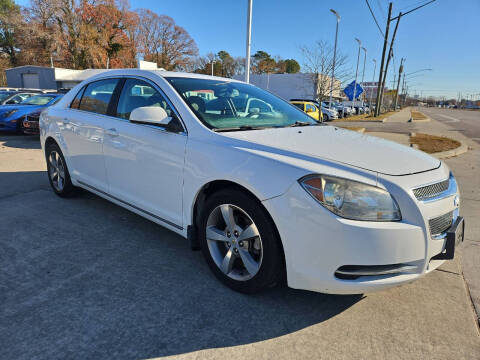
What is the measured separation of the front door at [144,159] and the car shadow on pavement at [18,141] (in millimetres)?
6895

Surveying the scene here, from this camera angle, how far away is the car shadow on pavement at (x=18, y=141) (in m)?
8.98

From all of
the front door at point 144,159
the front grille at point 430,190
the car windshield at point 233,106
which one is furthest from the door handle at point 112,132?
the front grille at point 430,190

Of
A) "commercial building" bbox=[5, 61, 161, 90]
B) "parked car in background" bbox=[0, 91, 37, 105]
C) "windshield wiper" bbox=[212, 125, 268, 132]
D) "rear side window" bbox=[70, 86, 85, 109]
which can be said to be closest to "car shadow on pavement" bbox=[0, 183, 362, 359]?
"windshield wiper" bbox=[212, 125, 268, 132]

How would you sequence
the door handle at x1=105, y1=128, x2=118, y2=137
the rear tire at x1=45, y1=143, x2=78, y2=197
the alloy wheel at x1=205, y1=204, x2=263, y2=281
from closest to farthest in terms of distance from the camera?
the alloy wheel at x1=205, y1=204, x2=263, y2=281
the door handle at x1=105, y1=128, x2=118, y2=137
the rear tire at x1=45, y1=143, x2=78, y2=197

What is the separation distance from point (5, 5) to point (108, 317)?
7858 centimetres

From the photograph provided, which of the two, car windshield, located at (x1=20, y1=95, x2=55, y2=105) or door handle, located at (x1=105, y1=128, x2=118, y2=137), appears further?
car windshield, located at (x1=20, y1=95, x2=55, y2=105)

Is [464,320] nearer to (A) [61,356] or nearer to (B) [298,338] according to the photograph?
(B) [298,338]

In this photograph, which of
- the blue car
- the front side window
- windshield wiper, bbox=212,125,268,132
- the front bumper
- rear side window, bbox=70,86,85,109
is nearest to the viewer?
the front bumper

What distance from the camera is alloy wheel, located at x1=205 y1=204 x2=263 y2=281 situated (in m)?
2.36

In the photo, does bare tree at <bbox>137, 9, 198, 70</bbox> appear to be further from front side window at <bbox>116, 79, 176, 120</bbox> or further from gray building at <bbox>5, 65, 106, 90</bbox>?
front side window at <bbox>116, 79, 176, 120</bbox>

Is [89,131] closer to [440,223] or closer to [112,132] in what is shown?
[112,132]

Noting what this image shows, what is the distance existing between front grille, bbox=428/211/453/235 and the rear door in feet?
9.90

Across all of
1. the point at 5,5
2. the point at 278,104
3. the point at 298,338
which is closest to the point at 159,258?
the point at 298,338

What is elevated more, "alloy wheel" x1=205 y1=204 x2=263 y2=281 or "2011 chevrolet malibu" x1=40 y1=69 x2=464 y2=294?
"2011 chevrolet malibu" x1=40 y1=69 x2=464 y2=294
